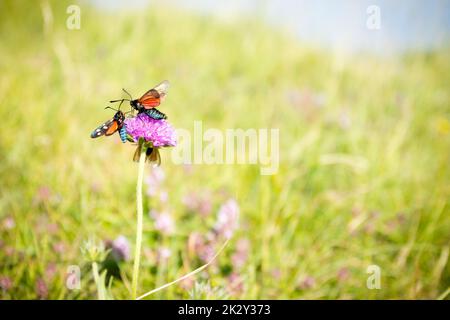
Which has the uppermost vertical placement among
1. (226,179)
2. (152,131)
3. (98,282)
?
(152,131)

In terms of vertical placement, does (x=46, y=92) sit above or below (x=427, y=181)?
above

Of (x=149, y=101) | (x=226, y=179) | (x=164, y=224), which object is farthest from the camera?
(x=226, y=179)

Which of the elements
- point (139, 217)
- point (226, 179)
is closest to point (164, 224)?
point (226, 179)

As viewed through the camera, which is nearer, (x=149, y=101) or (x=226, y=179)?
(x=149, y=101)

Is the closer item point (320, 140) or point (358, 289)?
point (358, 289)

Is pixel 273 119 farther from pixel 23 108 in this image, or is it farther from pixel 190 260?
pixel 23 108

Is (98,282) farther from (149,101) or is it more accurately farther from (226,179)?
(226,179)

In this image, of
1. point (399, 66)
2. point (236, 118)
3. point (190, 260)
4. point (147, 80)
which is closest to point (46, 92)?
point (147, 80)
